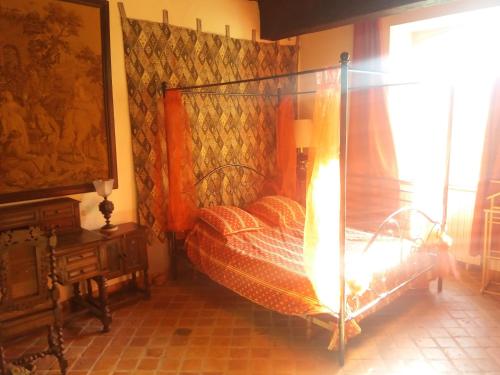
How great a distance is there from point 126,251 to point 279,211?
160 centimetres

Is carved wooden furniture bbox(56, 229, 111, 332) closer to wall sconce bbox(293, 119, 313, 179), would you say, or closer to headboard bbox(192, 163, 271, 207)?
headboard bbox(192, 163, 271, 207)

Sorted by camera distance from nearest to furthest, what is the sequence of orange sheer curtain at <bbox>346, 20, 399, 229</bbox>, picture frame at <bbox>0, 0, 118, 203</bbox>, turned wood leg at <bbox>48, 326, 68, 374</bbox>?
turned wood leg at <bbox>48, 326, 68, 374</bbox>, picture frame at <bbox>0, 0, 118, 203</bbox>, orange sheer curtain at <bbox>346, 20, 399, 229</bbox>

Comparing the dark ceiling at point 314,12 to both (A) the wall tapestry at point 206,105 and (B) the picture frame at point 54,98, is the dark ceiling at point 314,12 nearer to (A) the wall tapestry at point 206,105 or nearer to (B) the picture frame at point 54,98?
(A) the wall tapestry at point 206,105

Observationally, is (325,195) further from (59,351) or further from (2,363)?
(2,363)

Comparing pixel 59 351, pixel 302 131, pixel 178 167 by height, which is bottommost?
pixel 59 351

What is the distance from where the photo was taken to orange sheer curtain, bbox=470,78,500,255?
3.84 meters

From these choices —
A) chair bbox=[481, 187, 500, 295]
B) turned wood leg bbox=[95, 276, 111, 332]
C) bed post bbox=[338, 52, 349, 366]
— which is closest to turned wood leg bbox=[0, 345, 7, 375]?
turned wood leg bbox=[95, 276, 111, 332]

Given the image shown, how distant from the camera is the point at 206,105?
4.36m

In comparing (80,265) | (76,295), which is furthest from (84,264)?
(76,295)

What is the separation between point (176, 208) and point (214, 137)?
981 mm

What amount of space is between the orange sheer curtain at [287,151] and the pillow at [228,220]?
772 mm

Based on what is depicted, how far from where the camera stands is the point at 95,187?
3.47 metres

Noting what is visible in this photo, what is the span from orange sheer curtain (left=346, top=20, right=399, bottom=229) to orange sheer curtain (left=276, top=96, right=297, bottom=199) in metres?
0.69

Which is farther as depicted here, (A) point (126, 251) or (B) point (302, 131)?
(B) point (302, 131)
